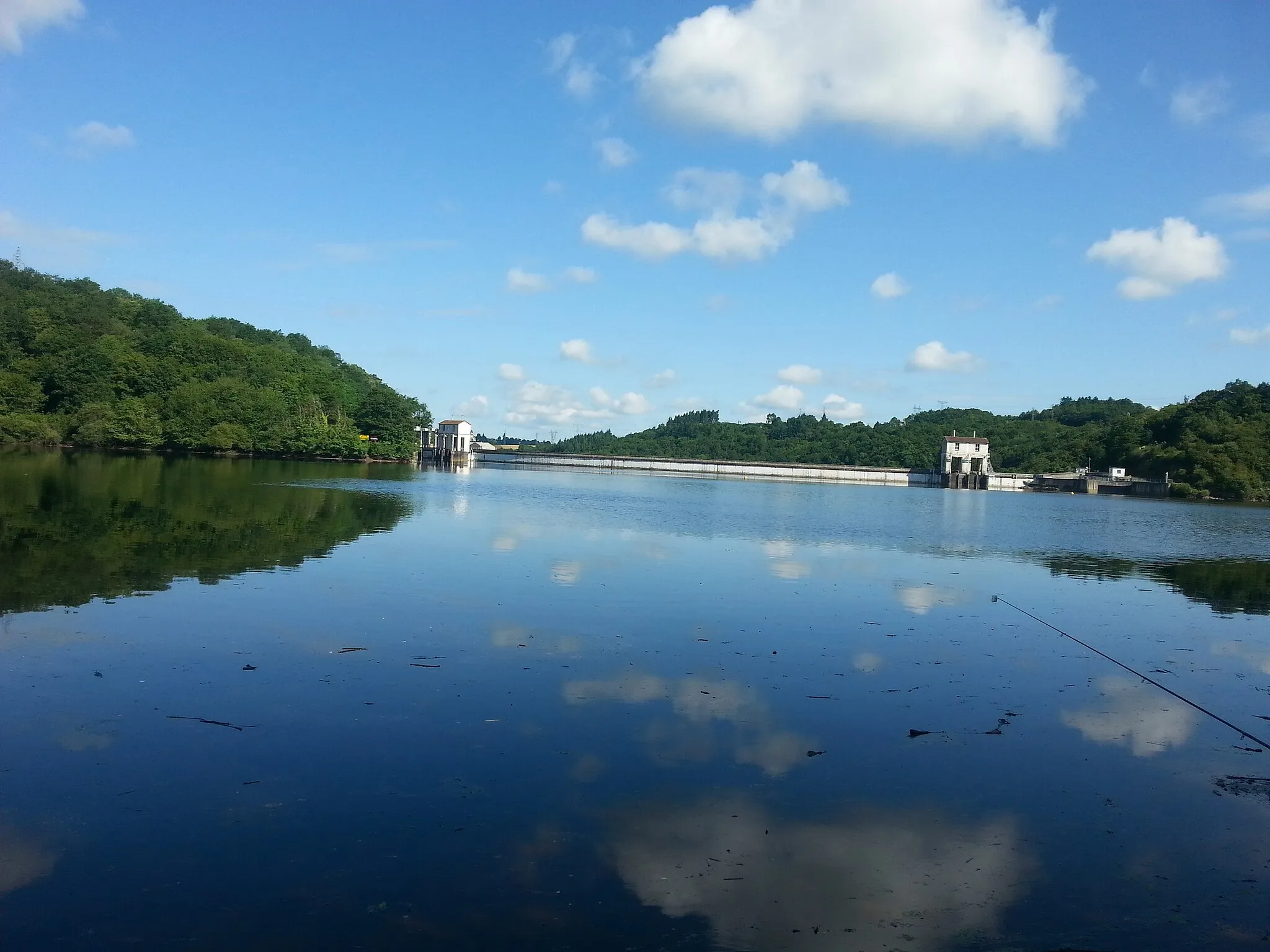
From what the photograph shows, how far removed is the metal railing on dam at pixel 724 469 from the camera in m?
153

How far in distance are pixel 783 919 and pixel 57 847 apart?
474 cm

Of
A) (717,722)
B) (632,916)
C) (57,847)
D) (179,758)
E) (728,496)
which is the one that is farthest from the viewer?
(728,496)

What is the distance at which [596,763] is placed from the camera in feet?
26.9

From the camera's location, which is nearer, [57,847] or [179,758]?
[57,847]

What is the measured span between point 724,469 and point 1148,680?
487 feet

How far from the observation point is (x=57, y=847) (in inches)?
237

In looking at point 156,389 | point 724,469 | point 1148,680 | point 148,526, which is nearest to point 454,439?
point 724,469

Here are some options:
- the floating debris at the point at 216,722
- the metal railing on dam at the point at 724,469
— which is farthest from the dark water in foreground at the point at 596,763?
the metal railing on dam at the point at 724,469

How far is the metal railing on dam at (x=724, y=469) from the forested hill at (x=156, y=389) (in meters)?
41.9

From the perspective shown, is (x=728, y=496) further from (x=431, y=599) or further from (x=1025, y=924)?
(x=1025, y=924)

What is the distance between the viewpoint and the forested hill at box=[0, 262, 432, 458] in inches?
3174

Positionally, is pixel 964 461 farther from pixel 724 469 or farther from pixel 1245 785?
pixel 1245 785

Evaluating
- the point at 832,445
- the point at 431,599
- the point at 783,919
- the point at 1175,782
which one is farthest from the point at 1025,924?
the point at 832,445

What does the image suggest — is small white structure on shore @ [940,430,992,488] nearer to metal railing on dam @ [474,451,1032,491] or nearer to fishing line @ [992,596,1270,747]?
metal railing on dam @ [474,451,1032,491]
